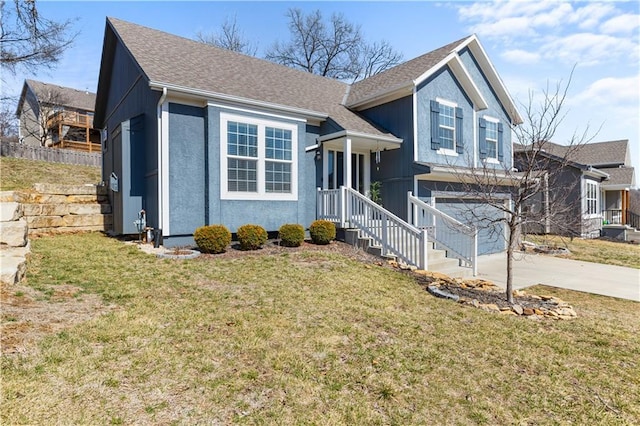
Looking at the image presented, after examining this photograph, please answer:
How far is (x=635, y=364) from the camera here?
13.2 feet

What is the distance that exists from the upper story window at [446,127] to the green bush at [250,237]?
256 inches

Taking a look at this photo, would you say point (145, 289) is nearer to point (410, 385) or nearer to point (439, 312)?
point (410, 385)

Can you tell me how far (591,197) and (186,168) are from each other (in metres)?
22.3

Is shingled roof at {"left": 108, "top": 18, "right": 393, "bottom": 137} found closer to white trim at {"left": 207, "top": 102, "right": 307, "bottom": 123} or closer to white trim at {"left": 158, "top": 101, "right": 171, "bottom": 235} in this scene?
white trim at {"left": 207, "top": 102, "right": 307, "bottom": 123}

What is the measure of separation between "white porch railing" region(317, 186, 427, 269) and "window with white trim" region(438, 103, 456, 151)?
4.30 m

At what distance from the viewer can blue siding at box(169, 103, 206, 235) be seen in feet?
28.3

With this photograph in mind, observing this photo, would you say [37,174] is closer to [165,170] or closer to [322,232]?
[165,170]

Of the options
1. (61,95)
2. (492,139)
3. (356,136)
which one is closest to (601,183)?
(492,139)

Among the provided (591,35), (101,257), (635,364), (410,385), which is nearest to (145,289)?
(101,257)

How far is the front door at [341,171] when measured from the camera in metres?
11.3

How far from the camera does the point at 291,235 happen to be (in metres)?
9.07

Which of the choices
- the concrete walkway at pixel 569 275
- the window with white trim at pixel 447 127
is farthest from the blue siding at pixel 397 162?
the concrete walkway at pixel 569 275

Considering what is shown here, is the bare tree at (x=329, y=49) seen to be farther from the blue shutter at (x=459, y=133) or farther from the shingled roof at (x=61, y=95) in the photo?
the blue shutter at (x=459, y=133)

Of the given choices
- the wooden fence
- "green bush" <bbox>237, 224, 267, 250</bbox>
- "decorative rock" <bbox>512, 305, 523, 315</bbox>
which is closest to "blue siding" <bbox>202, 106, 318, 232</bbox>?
"green bush" <bbox>237, 224, 267, 250</bbox>
